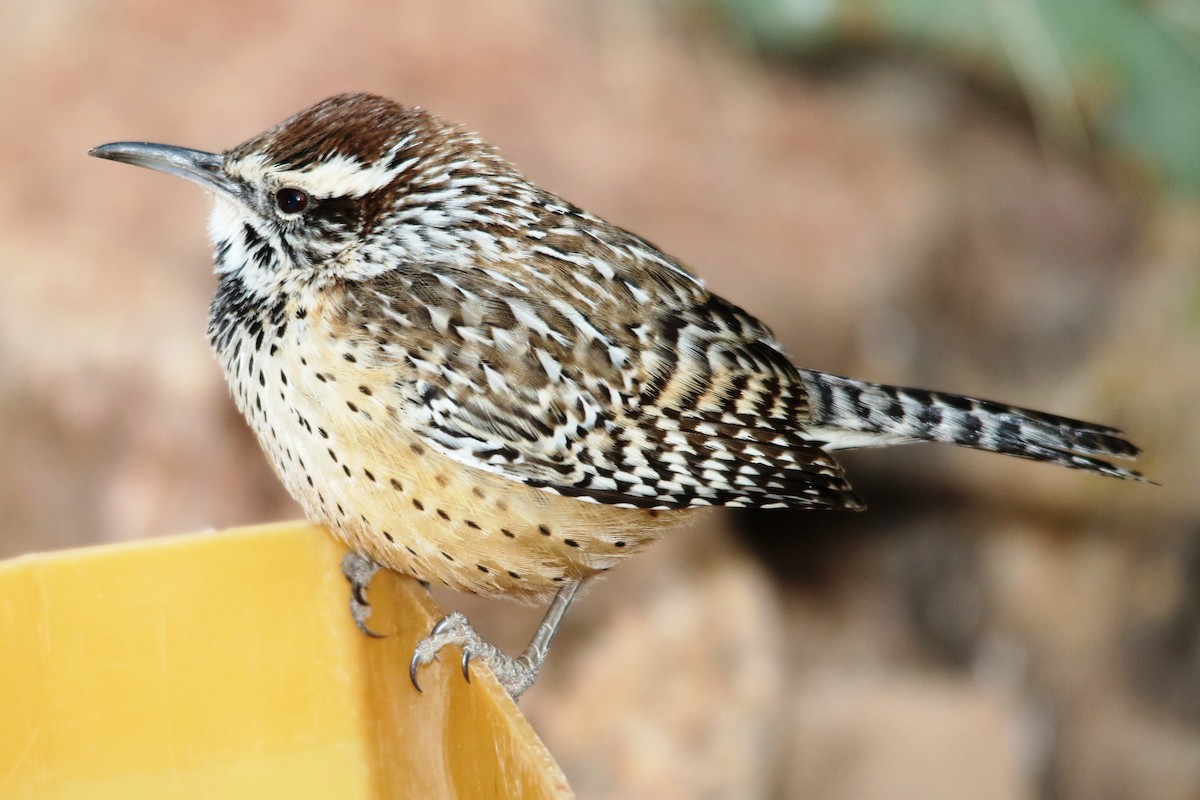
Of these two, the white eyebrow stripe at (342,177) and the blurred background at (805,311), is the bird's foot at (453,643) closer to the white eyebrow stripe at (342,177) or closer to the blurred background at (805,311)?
the white eyebrow stripe at (342,177)

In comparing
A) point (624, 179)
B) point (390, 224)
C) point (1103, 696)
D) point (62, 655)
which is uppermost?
point (624, 179)

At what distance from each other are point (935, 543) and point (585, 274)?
309 centimetres

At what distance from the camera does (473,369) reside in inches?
103

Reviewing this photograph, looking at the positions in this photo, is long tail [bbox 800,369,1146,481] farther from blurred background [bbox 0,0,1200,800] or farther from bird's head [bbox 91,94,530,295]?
blurred background [bbox 0,0,1200,800]

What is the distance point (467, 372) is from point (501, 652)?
60cm

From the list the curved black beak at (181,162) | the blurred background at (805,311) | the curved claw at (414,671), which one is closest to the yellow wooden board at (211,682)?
the curved claw at (414,671)

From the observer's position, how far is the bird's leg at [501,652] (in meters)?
2.31

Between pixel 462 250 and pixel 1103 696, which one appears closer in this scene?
pixel 462 250

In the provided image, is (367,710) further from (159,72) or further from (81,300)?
(159,72)

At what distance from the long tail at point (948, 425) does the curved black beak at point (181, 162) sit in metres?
1.32

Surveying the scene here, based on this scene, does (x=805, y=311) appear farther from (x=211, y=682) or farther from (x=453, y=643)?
(x=211, y=682)

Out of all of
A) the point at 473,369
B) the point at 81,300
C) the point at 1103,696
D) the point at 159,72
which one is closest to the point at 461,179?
the point at 473,369

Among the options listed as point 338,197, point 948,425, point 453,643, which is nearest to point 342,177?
point 338,197

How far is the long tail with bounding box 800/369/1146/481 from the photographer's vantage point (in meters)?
3.03
